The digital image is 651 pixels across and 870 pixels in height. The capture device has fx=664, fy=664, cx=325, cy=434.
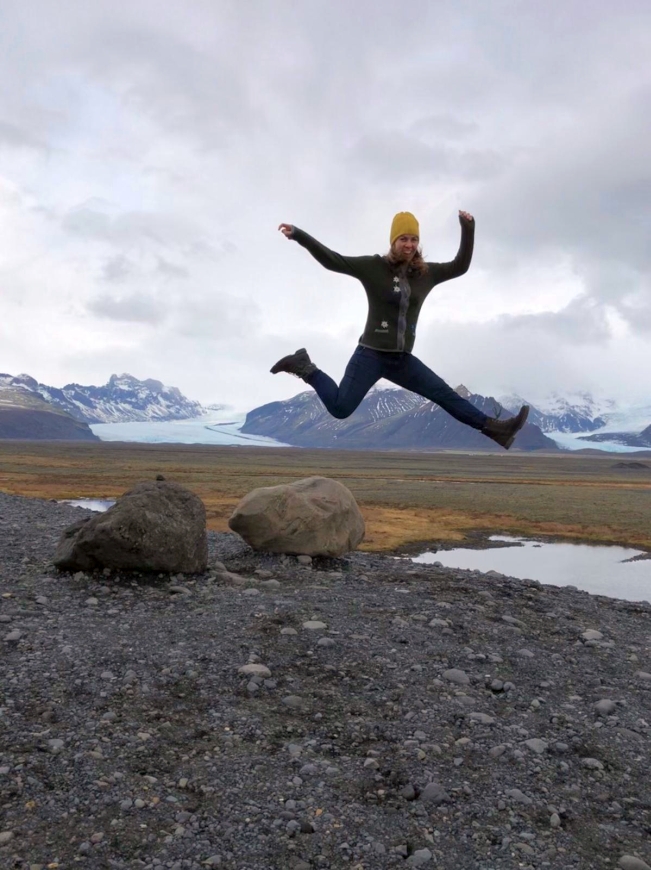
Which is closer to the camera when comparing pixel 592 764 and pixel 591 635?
pixel 592 764

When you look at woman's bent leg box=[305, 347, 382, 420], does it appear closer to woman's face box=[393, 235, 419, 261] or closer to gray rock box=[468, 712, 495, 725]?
woman's face box=[393, 235, 419, 261]

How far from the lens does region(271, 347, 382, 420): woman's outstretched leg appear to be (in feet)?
26.0

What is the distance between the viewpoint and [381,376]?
26.3ft

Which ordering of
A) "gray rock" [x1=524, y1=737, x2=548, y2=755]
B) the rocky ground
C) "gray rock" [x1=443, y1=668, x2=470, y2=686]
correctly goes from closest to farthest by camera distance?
the rocky ground < "gray rock" [x1=524, y1=737, x2=548, y2=755] < "gray rock" [x1=443, y1=668, x2=470, y2=686]

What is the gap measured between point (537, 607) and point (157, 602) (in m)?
6.11

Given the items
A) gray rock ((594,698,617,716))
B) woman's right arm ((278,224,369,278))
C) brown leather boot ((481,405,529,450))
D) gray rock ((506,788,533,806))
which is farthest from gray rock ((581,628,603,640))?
woman's right arm ((278,224,369,278))

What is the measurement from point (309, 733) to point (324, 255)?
200 inches

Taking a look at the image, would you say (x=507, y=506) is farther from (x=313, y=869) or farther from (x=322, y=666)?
(x=313, y=869)

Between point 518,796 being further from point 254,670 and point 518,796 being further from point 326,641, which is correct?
point 326,641

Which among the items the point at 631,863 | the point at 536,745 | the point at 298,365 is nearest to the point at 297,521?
the point at 298,365

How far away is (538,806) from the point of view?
17.1ft

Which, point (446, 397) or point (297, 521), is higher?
point (446, 397)

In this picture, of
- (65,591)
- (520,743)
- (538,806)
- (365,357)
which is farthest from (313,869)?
(65,591)

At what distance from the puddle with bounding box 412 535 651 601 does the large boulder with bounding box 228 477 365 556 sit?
9.66 meters
